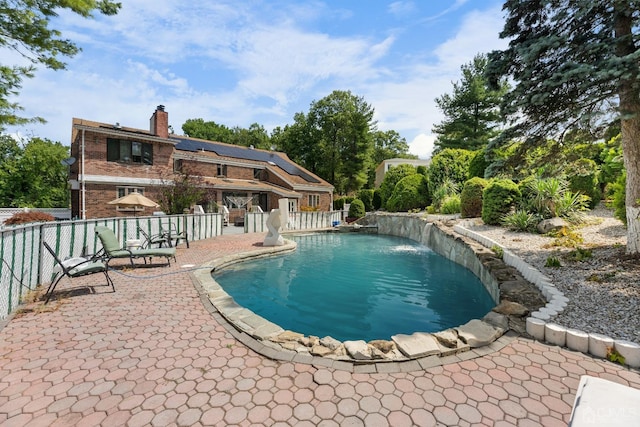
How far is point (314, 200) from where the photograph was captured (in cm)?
2819

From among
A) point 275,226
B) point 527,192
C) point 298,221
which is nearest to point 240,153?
point 298,221

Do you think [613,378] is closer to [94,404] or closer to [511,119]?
[94,404]

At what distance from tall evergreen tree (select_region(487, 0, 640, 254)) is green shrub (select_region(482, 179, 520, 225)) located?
447cm

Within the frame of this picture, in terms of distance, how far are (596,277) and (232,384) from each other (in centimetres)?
656

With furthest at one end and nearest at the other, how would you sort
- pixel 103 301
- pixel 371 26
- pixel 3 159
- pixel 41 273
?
1. pixel 3 159
2. pixel 371 26
3. pixel 41 273
4. pixel 103 301

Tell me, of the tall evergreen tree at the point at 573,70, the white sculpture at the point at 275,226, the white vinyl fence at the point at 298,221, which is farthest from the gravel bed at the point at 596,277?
the white vinyl fence at the point at 298,221

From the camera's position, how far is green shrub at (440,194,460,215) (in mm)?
16297

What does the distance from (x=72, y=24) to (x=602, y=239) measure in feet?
57.2

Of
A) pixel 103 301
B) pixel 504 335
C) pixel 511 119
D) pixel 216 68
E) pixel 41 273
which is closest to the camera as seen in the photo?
pixel 504 335

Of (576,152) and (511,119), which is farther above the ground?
(511,119)

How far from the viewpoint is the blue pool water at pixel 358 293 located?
17.6 ft

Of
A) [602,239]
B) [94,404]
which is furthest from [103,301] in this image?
[602,239]

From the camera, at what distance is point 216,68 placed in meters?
11.5

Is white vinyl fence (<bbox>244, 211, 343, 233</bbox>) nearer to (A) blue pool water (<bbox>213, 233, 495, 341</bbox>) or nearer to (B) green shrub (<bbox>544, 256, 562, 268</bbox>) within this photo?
(A) blue pool water (<bbox>213, 233, 495, 341</bbox>)
